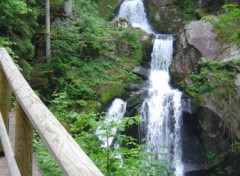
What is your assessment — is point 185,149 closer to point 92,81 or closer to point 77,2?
point 92,81

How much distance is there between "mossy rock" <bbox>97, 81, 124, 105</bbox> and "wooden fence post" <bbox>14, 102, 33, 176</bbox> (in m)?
12.0

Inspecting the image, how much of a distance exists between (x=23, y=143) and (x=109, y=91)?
41.0 ft

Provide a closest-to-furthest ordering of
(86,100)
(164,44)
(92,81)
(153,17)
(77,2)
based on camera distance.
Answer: (86,100) < (92,81) < (164,44) < (77,2) < (153,17)

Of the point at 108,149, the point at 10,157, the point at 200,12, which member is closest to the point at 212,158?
the point at 200,12

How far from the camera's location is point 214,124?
1270 centimetres

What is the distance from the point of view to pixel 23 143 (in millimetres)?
2037

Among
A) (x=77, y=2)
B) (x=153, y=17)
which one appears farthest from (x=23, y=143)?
(x=153, y=17)

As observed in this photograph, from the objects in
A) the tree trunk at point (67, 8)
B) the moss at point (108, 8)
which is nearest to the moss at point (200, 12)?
the moss at point (108, 8)

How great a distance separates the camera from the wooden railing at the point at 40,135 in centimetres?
124

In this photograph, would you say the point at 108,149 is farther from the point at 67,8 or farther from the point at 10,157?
the point at 67,8

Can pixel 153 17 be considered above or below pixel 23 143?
above

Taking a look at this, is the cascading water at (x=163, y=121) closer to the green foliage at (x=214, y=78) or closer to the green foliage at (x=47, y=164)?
the green foliage at (x=214, y=78)

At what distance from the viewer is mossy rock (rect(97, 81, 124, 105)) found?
561 inches

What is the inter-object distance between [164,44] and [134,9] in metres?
5.20
